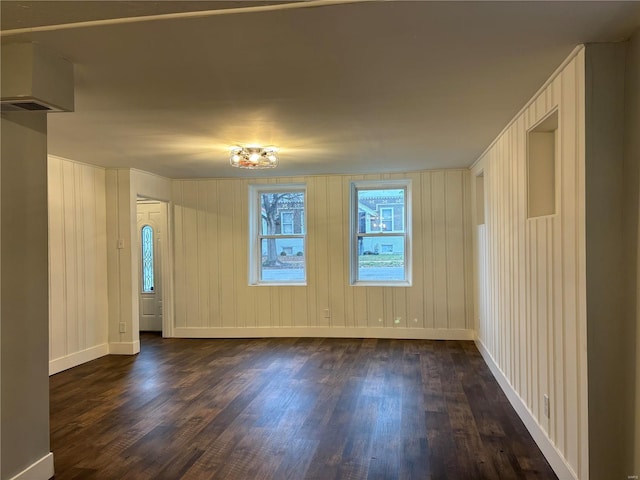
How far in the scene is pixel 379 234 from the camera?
6055 mm

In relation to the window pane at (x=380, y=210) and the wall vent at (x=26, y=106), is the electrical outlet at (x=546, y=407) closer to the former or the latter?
the wall vent at (x=26, y=106)

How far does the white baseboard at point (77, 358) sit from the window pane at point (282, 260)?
2.24 m

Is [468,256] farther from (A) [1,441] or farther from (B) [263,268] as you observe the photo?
(A) [1,441]

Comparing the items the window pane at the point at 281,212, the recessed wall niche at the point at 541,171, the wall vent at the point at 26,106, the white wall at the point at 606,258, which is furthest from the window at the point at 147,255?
the white wall at the point at 606,258

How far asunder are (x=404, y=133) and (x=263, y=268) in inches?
133

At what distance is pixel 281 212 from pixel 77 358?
123 inches

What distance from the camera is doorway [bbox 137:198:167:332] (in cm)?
671

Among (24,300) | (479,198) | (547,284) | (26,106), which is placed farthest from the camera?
(479,198)

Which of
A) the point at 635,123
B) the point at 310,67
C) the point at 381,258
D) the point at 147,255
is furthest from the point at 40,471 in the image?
the point at 147,255

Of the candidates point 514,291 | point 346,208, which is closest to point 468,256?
point 346,208

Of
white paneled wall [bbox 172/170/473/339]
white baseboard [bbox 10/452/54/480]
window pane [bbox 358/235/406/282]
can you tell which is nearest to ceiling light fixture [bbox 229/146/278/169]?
white paneled wall [bbox 172/170/473/339]

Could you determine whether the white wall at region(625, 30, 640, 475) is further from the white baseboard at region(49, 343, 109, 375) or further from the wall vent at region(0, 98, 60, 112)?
the white baseboard at region(49, 343, 109, 375)

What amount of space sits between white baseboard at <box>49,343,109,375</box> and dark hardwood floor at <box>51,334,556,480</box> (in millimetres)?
113

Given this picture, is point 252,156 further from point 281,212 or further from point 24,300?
point 281,212
